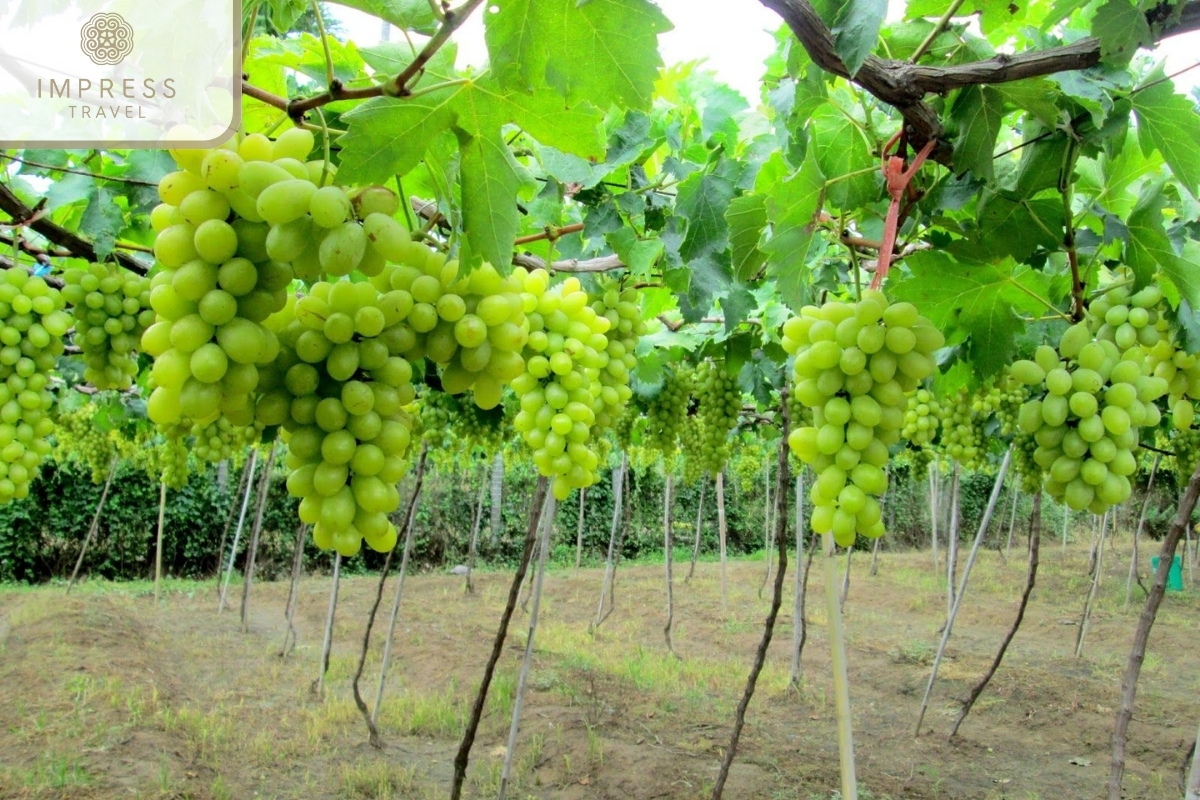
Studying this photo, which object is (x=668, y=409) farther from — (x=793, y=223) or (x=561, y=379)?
(x=793, y=223)

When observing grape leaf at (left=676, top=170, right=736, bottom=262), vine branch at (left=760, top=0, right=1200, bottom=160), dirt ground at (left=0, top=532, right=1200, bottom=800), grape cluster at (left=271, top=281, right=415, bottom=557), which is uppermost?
grape leaf at (left=676, top=170, right=736, bottom=262)

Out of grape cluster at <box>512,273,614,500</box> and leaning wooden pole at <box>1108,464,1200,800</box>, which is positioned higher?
grape cluster at <box>512,273,614,500</box>

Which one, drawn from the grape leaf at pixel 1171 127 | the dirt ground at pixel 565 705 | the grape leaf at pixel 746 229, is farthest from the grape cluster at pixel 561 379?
the dirt ground at pixel 565 705

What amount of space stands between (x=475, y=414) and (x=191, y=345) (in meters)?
3.55

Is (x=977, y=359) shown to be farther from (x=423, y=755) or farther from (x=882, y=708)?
(x=882, y=708)

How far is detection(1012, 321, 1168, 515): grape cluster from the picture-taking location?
4.76ft

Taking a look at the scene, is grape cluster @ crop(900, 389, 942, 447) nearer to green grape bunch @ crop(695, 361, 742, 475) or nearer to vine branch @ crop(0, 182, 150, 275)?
green grape bunch @ crop(695, 361, 742, 475)

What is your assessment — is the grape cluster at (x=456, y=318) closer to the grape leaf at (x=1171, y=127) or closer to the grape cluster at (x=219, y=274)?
the grape cluster at (x=219, y=274)

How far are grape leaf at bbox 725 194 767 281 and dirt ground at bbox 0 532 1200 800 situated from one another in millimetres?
4000

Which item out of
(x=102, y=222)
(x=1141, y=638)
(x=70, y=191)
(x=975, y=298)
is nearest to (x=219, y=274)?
(x=975, y=298)

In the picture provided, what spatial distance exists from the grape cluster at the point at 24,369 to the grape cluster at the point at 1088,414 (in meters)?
2.34

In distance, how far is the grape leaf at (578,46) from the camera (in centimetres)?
102

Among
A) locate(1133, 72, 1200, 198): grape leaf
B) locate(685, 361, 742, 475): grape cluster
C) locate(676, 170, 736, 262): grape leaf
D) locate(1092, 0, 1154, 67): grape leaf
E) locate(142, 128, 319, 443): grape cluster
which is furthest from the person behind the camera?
locate(685, 361, 742, 475): grape cluster

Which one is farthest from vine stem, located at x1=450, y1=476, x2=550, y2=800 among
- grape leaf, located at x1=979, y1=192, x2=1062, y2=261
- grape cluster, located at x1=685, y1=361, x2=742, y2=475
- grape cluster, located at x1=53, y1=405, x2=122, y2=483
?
grape cluster, located at x1=53, y1=405, x2=122, y2=483
